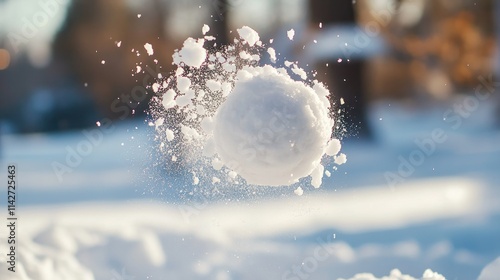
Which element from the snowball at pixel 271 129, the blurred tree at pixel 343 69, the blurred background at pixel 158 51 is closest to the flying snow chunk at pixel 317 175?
the snowball at pixel 271 129

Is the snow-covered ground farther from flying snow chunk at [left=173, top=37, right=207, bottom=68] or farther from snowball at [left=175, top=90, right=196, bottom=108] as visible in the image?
flying snow chunk at [left=173, top=37, right=207, bottom=68]

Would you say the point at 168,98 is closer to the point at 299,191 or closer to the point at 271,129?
the point at 271,129

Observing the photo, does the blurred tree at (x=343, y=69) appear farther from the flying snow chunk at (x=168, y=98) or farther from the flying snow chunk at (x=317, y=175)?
the flying snow chunk at (x=168, y=98)

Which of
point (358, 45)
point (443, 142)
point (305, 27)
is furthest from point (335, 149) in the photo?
point (443, 142)

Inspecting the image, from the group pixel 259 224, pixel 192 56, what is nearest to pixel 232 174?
pixel 192 56

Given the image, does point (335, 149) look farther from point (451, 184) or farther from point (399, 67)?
point (399, 67)

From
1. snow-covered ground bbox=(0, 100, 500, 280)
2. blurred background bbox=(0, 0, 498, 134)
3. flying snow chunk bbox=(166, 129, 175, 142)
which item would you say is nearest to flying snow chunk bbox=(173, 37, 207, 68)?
flying snow chunk bbox=(166, 129, 175, 142)
